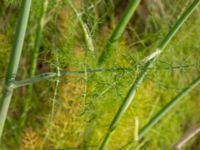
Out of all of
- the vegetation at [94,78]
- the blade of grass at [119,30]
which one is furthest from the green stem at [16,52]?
the blade of grass at [119,30]

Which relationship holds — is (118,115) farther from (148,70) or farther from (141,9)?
(141,9)

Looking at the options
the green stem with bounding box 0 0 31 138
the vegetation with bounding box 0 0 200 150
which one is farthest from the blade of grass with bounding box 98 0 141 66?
the green stem with bounding box 0 0 31 138

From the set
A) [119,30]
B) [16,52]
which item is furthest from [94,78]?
[16,52]

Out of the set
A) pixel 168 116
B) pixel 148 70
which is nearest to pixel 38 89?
pixel 168 116

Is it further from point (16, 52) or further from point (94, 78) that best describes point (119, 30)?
point (16, 52)

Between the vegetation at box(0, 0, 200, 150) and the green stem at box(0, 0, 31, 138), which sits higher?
the green stem at box(0, 0, 31, 138)

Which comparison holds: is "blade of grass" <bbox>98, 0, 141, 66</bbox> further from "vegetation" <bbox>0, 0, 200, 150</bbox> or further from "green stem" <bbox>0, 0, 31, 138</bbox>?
"green stem" <bbox>0, 0, 31, 138</bbox>

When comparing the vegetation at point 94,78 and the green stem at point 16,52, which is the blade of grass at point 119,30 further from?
the green stem at point 16,52

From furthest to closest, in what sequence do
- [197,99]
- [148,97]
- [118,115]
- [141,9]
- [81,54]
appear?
[141,9] < [197,99] < [148,97] < [81,54] < [118,115]
